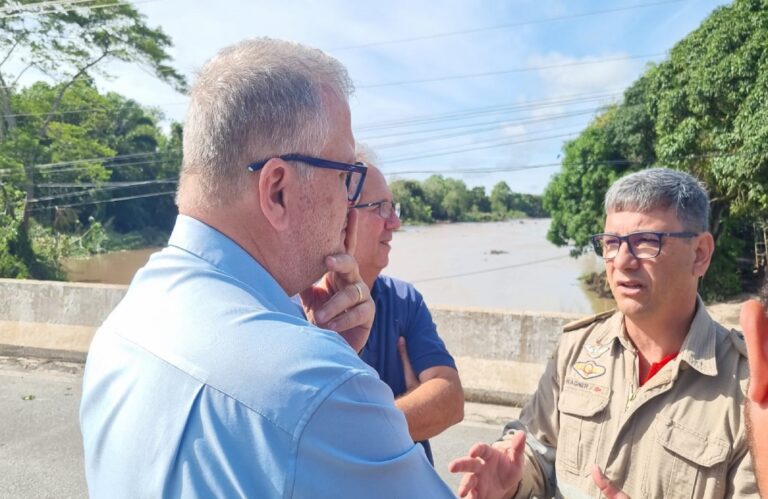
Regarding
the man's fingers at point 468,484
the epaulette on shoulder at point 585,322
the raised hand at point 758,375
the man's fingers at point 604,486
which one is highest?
the raised hand at point 758,375

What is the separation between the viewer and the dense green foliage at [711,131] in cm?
1331

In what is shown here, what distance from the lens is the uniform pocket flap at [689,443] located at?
71.9 inches

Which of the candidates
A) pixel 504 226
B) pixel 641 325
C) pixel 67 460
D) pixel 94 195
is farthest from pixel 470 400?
pixel 504 226

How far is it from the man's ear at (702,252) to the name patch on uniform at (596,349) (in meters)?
0.43

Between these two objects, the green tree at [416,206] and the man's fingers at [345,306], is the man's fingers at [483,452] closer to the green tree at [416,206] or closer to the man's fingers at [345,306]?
the man's fingers at [345,306]

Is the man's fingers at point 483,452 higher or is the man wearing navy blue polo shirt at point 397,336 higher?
the man wearing navy blue polo shirt at point 397,336

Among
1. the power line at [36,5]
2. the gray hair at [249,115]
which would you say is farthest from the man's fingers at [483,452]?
the power line at [36,5]

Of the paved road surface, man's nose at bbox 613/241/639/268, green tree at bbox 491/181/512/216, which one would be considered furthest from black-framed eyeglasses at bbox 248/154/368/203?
green tree at bbox 491/181/512/216

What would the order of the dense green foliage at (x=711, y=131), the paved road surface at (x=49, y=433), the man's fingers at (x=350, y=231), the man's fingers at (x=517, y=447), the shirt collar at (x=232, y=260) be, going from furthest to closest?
the dense green foliage at (x=711, y=131) → the paved road surface at (x=49, y=433) → the man's fingers at (x=517, y=447) → the man's fingers at (x=350, y=231) → the shirt collar at (x=232, y=260)

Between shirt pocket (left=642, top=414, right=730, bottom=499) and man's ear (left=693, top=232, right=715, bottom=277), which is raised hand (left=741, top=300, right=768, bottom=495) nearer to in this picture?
shirt pocket (left=642, top=414, right=730, bottom=499)

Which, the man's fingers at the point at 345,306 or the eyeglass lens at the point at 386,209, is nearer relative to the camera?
the man's fingers at the point at 345,306

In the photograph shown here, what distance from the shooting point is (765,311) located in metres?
0.94

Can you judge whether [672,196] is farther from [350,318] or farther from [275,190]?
[275,190]

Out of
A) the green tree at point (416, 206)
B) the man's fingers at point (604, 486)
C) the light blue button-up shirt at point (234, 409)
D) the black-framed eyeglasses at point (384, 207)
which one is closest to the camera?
the light blue button-up shirt at point (234, 409)
